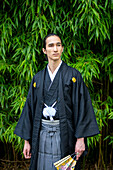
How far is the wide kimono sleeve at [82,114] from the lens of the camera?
1929mm

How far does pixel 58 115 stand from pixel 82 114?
227mm

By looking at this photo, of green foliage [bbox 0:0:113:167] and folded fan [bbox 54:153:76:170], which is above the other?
green foliage [bbox 0:0:113:167]

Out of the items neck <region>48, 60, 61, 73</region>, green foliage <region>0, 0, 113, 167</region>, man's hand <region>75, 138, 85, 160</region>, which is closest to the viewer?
man's hand <region>75, 138, 85, 160</region>

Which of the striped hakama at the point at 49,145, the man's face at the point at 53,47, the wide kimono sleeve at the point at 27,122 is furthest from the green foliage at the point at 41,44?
the striped hakama at the point at 49,145

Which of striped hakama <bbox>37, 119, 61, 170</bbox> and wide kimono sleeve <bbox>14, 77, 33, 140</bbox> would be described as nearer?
striped hakama <bbox>37, 119, 61, 170</bbox>

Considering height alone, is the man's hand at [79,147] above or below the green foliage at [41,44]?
below

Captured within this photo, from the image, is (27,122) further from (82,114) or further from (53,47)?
(53,47)

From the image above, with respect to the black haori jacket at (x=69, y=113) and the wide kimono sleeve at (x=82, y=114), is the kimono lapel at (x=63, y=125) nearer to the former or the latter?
the black haori jacket at (x=69, y=113)

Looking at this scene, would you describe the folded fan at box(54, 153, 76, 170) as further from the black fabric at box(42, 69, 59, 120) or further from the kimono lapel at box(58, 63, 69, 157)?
the black fabric at box(42, 69, 59, 120)

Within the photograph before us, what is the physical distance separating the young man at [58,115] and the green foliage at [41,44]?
862mm

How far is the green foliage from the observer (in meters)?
2.85

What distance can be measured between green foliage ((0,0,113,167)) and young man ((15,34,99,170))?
0.86 meters

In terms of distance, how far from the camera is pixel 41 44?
10.0 ft

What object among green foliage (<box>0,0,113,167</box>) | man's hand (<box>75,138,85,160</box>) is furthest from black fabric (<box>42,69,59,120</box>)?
green foliage (<box>0,0,113,167</box>)
